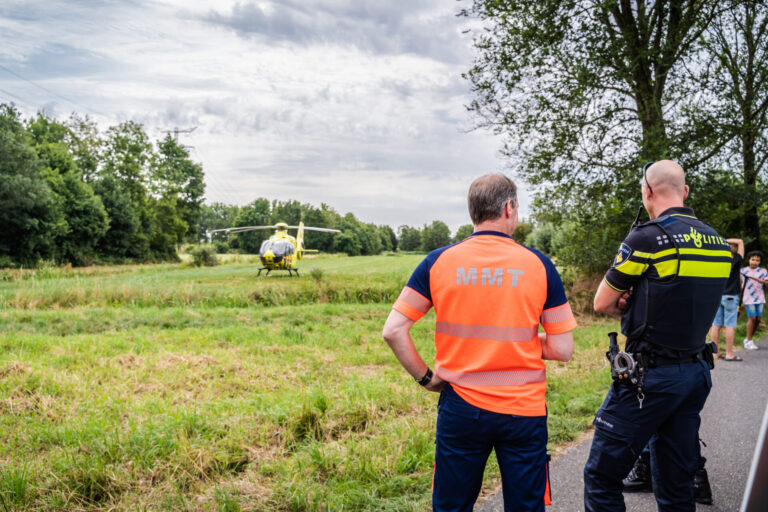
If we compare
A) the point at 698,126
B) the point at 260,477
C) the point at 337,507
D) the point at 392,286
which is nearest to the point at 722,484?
the point at 337,507

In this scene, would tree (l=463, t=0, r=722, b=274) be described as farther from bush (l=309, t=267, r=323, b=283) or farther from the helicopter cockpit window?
the helicopter cockpit window

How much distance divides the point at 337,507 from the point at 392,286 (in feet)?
60.7

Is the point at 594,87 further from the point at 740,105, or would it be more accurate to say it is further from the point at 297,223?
the point at 297,223

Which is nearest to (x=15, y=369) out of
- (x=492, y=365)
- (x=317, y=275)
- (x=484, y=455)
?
(x=484, y=455)

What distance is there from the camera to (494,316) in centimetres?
229

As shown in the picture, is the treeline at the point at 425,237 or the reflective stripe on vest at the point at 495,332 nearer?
the reflective stripe on vest at the point at 495,332

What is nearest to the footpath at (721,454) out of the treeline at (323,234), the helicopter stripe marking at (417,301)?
the helicopter stripe marking at (417,301)

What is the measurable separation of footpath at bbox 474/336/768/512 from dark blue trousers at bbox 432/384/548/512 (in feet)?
4.76

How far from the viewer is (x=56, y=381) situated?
7.16 meters

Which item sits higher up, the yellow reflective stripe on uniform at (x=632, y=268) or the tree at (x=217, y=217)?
the tree at (x=217, y=217)

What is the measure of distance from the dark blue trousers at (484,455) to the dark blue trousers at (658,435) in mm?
707

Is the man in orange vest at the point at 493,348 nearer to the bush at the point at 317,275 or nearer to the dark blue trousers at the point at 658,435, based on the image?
the dark blue trousers at the point at 658,435

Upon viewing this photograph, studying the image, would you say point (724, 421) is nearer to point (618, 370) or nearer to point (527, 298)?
point (618, 370)

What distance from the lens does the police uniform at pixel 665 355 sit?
110 inches
